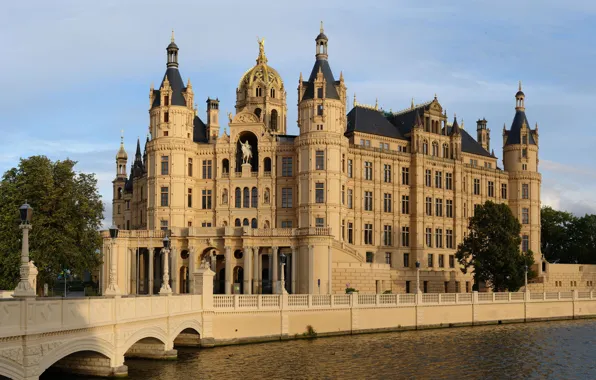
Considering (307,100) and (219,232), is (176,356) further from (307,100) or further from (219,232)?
(307,100)

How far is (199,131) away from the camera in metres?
89.1

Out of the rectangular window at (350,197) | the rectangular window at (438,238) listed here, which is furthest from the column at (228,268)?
the rectangular window at (438,238)

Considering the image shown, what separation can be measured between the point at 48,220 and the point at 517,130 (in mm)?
68070

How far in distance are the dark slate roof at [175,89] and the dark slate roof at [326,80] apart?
13.4 meters

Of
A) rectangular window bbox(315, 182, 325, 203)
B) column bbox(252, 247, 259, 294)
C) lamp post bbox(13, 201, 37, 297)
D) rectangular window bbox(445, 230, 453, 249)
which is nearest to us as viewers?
lamp post bbox(13, 201, 37, 297)

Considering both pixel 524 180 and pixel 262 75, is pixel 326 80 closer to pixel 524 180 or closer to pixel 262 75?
pixel 262 75

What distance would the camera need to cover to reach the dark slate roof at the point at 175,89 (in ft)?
265

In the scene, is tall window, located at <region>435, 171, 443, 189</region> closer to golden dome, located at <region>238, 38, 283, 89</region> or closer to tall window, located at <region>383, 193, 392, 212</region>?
tall window, located at <region>383, 193, 392, 212</region>

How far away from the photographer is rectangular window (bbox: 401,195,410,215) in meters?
89.6

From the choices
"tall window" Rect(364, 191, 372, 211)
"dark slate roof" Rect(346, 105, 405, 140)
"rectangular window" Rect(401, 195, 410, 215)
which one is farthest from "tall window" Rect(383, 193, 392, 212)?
"dark slate roof" Rect(346, 105, 405, 140)

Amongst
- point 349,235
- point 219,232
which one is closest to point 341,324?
Result: point 219,232

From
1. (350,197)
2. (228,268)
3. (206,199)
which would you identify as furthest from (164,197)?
(350,197)

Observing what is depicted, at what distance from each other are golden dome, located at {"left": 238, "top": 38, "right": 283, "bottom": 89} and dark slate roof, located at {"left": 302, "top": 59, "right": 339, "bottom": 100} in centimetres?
1666

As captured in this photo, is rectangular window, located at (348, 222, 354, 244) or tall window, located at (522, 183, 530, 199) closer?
rectangular window, located at (348, 222, 354, 244)
